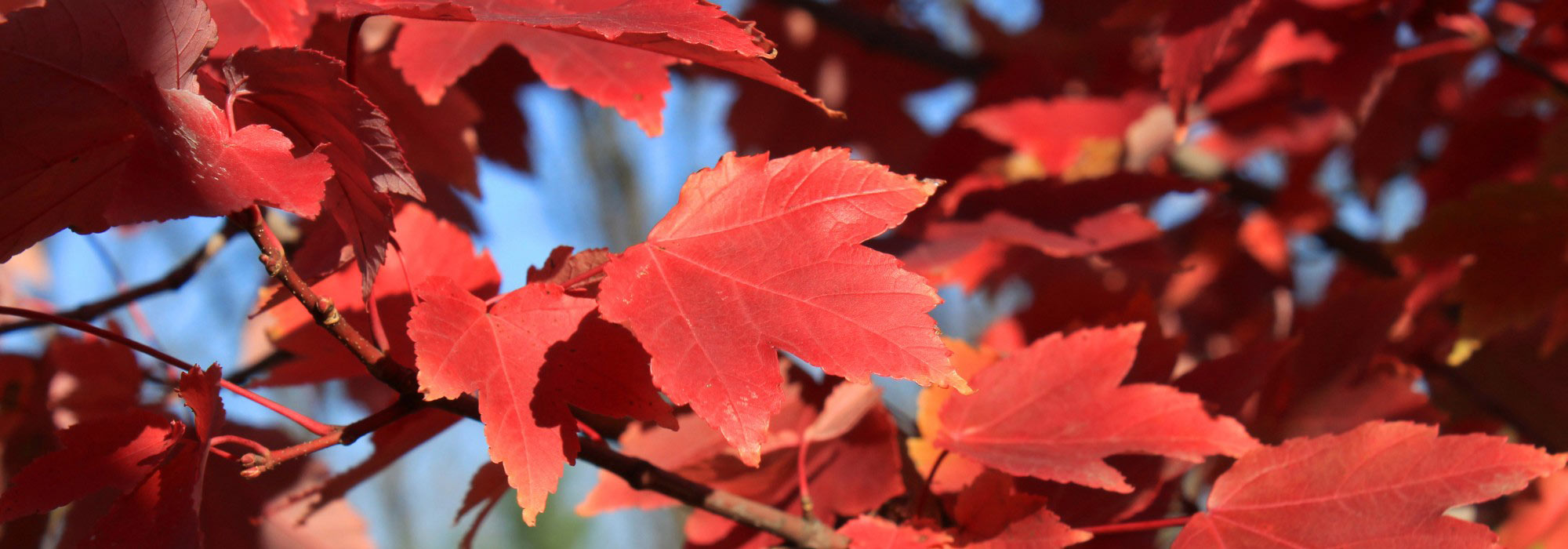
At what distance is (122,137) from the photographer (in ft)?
1.44

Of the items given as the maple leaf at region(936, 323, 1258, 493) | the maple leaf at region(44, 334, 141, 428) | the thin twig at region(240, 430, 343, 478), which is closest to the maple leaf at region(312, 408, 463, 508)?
the thin twig at region(240, 430, 343, 478)

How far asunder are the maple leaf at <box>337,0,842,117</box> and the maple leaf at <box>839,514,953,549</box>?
0.80ft

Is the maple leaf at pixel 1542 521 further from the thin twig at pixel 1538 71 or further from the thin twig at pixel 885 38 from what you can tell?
the thin twig at pixel 885 38

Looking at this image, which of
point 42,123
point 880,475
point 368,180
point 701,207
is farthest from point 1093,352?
point 42,123

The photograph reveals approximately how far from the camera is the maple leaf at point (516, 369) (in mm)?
470

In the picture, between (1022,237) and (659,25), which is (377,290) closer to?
(659,25)

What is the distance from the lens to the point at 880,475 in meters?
0.68

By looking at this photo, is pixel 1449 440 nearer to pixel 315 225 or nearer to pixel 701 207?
pixel 701 207

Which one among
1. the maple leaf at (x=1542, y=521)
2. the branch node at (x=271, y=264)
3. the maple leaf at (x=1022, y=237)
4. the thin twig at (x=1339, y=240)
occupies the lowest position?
the maple leaf at (x=1542, y=521)

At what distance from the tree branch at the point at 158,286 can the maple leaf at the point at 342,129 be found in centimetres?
46

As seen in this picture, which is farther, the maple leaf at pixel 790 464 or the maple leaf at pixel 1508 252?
the maple leaf at pixel 1508 252

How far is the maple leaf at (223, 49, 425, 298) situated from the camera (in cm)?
45

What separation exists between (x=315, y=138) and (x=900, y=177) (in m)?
0.29

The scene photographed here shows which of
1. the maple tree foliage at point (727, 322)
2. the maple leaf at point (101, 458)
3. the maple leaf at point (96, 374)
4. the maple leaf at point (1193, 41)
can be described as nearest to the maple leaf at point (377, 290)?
the maple tree foliage at point (727, 322)
